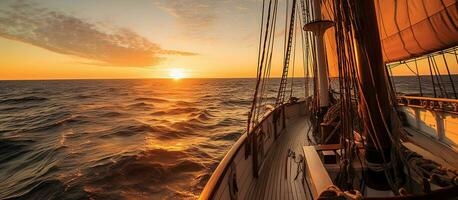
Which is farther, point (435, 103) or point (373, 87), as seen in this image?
point (435, 103)

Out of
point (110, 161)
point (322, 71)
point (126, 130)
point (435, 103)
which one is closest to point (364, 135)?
point (322, 71)

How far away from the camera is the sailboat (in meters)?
3.21

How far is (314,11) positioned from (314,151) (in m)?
5.36

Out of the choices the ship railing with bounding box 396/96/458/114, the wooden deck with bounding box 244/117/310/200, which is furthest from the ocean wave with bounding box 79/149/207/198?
the ship railing with bounding box 396/96/458/114

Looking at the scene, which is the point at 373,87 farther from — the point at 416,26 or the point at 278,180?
the point at 416,26

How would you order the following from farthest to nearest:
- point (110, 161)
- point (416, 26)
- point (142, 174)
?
1. point (110, 161)
2. point (142, 174)
3. point (416, 26)

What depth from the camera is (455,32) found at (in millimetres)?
6258

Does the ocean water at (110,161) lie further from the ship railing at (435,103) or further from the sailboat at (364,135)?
the ship railing at (435,103)

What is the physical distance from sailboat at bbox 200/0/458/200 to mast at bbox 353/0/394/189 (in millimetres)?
12

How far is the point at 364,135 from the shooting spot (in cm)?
366

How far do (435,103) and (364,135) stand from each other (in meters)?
7.15

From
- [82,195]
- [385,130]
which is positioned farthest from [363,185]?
[82,195]

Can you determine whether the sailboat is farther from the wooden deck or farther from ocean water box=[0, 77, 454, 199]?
ocean water box=[0, 77, 454, 199]

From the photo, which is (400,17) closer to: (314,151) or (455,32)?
(455,32)
